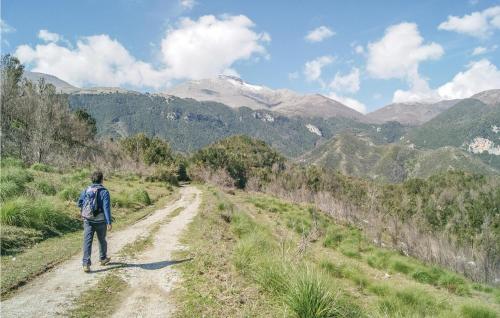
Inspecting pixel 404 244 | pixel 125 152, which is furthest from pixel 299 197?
pixel 125 152

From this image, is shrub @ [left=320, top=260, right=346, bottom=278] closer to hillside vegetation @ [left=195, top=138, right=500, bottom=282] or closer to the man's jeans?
the man's jeans

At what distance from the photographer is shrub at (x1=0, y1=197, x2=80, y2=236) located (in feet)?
43.3

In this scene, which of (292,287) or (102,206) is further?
(102,206)

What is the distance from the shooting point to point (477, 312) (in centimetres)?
1093

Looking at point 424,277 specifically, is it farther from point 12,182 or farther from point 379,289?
point 12,182

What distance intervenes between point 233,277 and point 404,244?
33611 mm

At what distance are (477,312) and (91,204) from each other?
11.1 metres

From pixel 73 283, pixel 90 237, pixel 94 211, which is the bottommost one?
pixel 73 283

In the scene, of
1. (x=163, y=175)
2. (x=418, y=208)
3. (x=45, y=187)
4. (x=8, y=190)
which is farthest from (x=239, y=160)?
(x=8, y=190)

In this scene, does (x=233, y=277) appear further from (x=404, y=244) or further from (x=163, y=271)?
(x=404, y=244)

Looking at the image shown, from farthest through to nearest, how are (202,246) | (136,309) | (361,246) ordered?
(361,246) < (202,246) < (136,309)

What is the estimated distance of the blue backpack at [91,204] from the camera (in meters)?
9.96

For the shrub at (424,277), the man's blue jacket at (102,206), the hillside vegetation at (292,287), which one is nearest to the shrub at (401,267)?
the hillside vegetation at (292,287)

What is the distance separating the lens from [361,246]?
24.5 m
